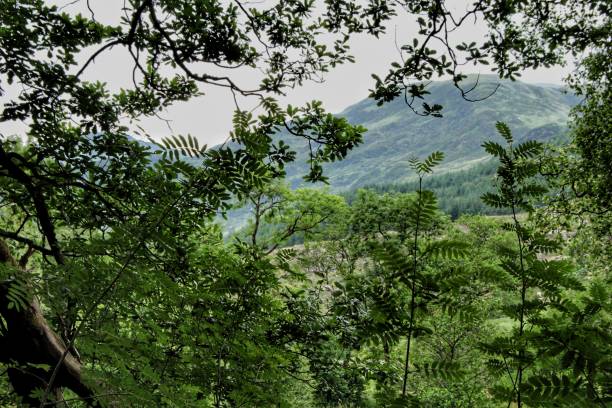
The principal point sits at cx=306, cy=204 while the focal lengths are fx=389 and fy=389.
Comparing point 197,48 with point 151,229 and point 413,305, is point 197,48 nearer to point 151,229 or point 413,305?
point 151,229

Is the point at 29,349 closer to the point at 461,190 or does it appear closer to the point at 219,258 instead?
the point at 219,258

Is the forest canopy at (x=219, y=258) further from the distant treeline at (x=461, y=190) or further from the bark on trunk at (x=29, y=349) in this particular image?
the distant treeline at (x=461, y=190)

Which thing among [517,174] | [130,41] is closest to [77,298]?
[517,174]

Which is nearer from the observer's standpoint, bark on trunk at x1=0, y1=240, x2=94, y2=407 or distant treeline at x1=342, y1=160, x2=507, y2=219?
bark on trunk at x1=0, y1=240, x2=94, y2=407

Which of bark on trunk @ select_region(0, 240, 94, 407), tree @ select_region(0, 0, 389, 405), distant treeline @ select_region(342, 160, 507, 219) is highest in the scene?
tree @ select_region(0, 0, 389, 405)

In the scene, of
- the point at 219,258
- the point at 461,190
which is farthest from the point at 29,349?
the point at 461,190

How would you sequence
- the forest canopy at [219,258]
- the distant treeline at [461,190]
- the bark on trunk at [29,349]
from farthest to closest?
the distant treeline at [461,190], the bark on trunk at [29,349], the forest canopy at [219,258]

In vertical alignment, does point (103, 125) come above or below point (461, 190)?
above

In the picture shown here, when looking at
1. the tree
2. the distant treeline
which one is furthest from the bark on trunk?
the distant treeline

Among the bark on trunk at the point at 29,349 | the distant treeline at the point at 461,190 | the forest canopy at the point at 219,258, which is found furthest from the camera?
the distant treeline at the point at 461,190

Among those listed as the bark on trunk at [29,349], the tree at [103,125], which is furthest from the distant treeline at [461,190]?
the bark on trunk at [29,349]

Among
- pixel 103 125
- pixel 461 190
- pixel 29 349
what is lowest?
pixel 461 190

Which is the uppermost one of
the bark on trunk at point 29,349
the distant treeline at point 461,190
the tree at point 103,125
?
the tree at point 103,125

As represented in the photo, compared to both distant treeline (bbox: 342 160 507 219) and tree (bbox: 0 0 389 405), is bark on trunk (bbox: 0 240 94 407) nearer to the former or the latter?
tree (bbox: 0 0 389 405)
